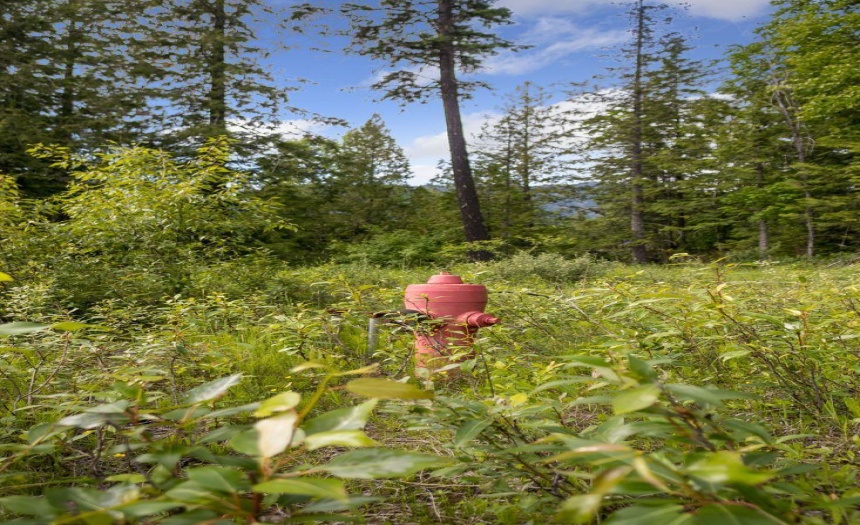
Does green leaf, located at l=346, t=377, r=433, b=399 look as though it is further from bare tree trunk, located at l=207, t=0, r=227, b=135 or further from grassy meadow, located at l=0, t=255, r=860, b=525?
bare tree trunk, located at l=207, t=0, r=227, b=135

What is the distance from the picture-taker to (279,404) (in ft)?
1.96

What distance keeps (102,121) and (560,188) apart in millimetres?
16539

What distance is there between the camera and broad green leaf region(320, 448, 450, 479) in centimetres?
56

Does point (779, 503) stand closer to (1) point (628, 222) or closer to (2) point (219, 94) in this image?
(2) point (219, 94)

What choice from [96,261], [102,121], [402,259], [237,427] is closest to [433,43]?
[402,259]

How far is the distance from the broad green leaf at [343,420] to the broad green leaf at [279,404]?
5 cm

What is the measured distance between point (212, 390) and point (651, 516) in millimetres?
629

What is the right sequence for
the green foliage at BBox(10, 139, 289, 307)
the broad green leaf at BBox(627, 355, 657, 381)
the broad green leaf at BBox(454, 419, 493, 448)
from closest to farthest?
the broad green leaf at BBox(627, 355, 657, 381) < the broad green leaf at BBox(454, 419, 493, 448) < the green foliage at BBox(10, 139, 289, 307)

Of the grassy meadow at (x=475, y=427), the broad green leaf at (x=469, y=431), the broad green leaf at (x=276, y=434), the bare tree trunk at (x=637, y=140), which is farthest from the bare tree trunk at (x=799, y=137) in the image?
the broad green leaf at (x=276, y=434)

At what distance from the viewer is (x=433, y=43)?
538 inches

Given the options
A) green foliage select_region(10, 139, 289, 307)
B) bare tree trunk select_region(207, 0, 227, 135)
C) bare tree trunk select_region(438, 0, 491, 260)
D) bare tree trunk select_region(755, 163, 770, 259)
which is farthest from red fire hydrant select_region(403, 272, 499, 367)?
bare tree trunk select_region(755, 163, 770, 259)

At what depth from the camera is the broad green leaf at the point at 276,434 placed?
1.73 ft

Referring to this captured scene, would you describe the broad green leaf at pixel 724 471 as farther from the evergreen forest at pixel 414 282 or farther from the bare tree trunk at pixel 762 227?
the bare tree trunk at pixel 762 227

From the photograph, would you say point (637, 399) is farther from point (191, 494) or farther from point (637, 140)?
point (637, 140)
